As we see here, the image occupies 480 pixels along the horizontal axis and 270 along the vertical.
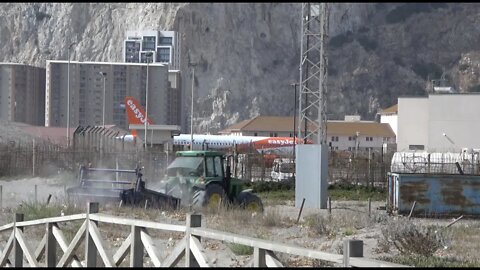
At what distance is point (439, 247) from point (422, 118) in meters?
56.9

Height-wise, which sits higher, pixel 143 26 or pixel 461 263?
pixel 143 26

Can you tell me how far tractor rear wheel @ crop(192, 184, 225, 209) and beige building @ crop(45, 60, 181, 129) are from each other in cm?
7327

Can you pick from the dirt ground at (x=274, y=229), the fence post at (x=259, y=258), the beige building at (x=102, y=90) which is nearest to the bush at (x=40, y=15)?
the beige building at (x=102, y=90)

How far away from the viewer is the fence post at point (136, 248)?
30.8 feet

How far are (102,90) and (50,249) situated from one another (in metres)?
87.1

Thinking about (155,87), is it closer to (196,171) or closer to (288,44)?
(288,44)

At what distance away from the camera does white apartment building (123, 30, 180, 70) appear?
111 m

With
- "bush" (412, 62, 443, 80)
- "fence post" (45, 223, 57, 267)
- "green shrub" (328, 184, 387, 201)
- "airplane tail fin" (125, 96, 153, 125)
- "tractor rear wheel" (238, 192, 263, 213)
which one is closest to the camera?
"fence post" (45, 223, 57, 267)

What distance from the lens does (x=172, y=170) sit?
25.7 metres

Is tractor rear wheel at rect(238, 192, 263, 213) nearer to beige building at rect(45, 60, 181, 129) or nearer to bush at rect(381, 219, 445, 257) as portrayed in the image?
bush at rect(381, 219, 445, 257)

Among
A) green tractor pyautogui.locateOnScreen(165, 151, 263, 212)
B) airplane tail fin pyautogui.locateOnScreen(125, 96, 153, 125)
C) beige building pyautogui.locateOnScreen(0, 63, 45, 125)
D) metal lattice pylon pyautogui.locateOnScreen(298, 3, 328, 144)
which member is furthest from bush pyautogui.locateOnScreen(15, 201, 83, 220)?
beige building pyautogui.locateOnScreen(0, 63, 45, 125)

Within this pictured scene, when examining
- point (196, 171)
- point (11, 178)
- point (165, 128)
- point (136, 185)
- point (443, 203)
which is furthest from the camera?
point (165, 128)

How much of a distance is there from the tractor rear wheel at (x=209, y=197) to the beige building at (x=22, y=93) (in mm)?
75004

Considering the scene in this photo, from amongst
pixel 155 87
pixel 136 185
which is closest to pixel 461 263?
pixel 136 185
